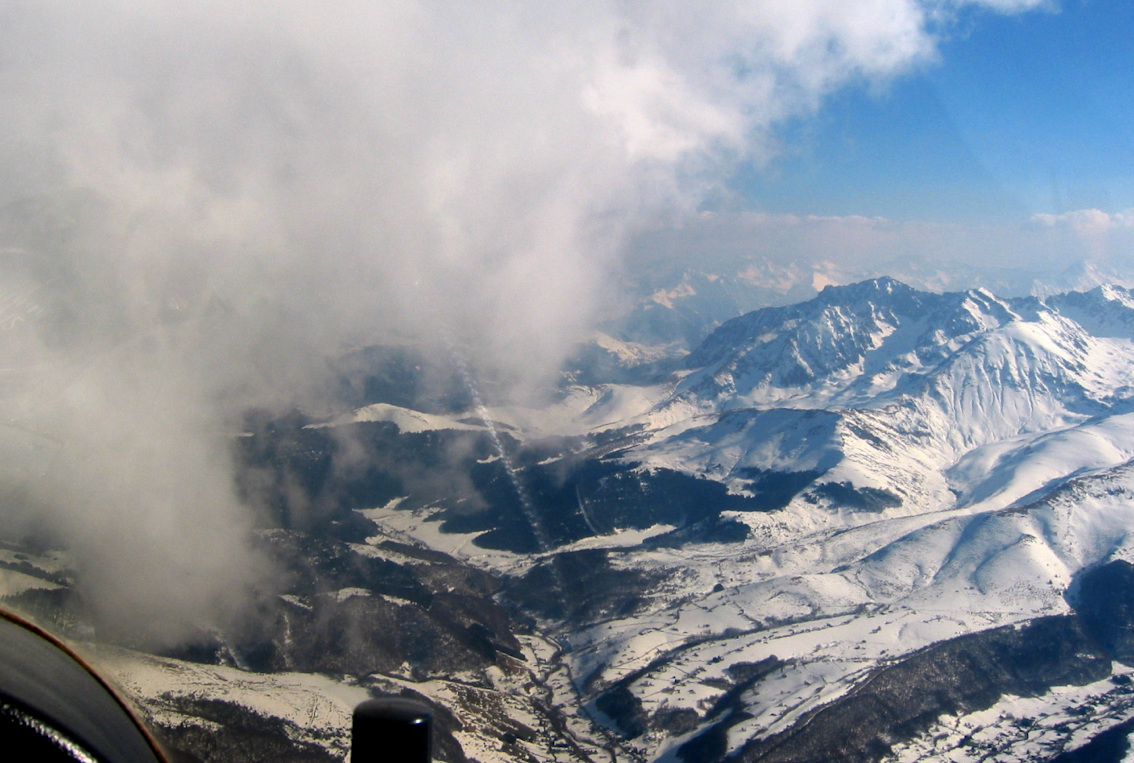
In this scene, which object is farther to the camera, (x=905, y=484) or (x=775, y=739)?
(x=905, y=484)

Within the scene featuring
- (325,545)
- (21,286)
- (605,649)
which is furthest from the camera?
(21,286)

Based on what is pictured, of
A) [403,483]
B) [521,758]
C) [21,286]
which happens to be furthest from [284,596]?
[21,286]

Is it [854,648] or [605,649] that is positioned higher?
[605,649]

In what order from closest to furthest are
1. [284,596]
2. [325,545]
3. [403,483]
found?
1. [284,596]
2. [325,545]
3. [403,483]

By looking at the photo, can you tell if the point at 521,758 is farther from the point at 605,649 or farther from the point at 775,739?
the point at 605,649

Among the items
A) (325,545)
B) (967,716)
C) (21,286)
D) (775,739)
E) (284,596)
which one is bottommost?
(967,716)

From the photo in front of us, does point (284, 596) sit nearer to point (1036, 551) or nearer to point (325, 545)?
point (325, 545)
